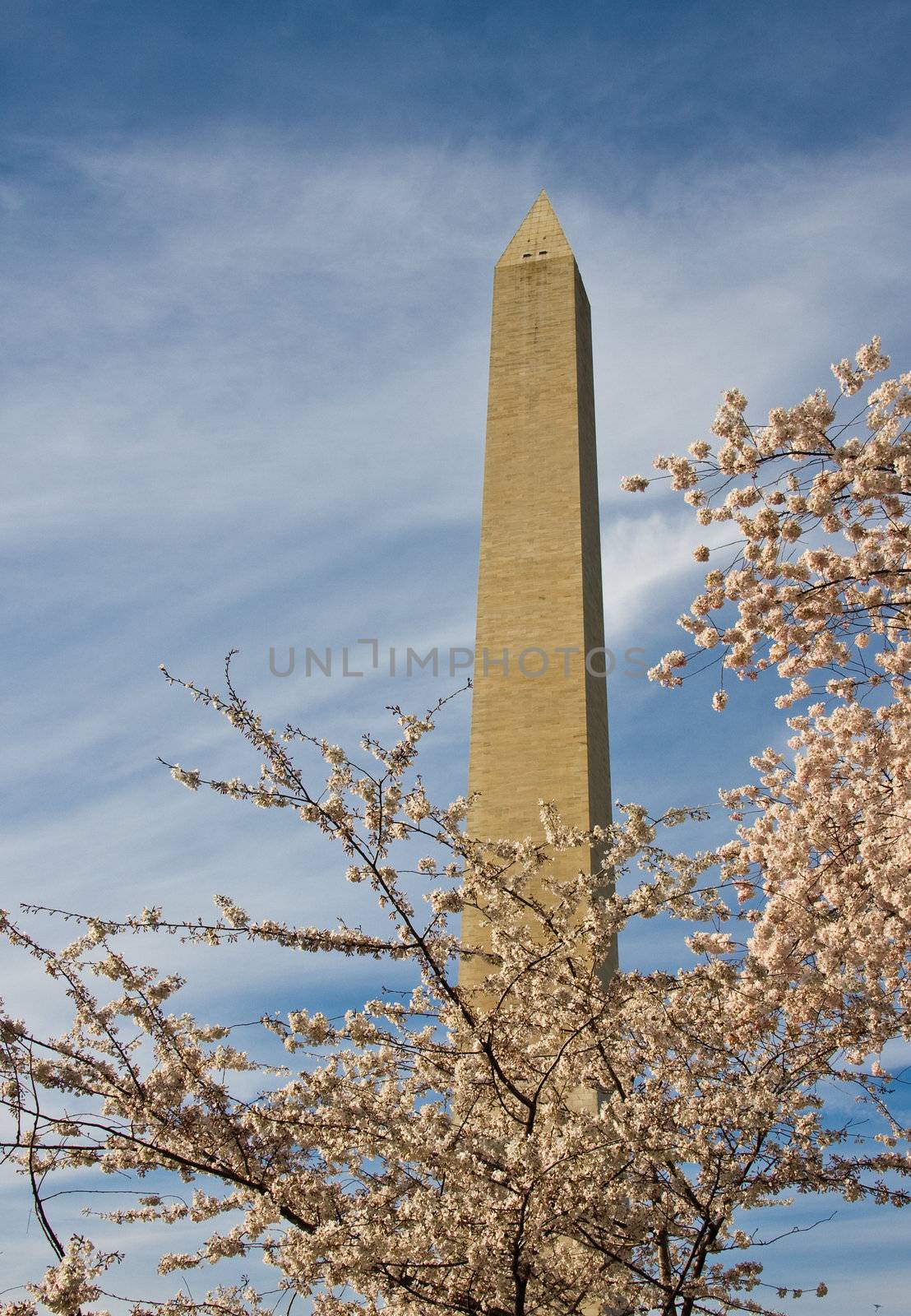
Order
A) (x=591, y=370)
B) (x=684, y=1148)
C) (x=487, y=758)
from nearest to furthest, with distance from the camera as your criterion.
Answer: (x=684, y=1148), (x=487, y=758), (x=591, y=370)

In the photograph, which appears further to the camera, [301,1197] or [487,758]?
[487,758]

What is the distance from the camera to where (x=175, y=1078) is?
717 cm

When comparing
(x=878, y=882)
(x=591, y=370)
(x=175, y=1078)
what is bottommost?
(x=175, y=1078)

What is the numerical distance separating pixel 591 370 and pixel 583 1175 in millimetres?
15880

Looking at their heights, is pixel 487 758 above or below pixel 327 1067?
above

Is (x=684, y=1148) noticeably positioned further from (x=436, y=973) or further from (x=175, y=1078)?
(x=175, y=1078)

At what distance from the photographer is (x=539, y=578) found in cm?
1761

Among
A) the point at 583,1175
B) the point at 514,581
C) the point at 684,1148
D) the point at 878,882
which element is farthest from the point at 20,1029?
the point at 514,581

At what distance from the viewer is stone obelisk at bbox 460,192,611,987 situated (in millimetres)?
16250

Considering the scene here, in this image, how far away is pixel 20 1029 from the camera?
22.1 feet

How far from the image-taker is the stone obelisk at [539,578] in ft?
53.3

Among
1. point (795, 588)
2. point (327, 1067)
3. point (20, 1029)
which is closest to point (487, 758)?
point (795, 588)

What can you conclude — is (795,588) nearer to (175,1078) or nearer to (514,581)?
(175,1078)

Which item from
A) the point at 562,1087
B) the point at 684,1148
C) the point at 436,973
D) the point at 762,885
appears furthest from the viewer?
Result: the point at 762,885
